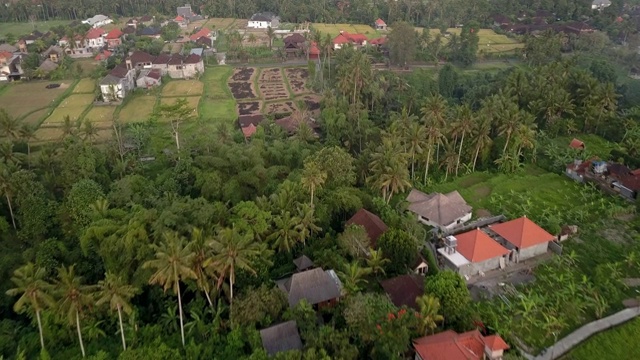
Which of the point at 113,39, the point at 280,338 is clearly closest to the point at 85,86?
the point at 113,39

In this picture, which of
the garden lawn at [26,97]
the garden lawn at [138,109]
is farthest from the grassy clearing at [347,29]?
the garden lawn at [26,97]

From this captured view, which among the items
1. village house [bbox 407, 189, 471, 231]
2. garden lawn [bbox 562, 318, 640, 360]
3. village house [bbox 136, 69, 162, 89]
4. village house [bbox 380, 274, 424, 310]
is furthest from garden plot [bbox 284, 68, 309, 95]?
garden lawn [bbox 562, 318, 640, 360]

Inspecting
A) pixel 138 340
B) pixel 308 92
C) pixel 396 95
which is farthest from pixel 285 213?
pixel 308 92

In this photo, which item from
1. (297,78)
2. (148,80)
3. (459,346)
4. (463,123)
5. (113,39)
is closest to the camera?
(459,346)

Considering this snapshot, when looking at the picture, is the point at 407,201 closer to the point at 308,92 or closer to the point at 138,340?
the point at 138,340

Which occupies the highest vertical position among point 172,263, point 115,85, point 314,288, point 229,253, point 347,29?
point 347,29

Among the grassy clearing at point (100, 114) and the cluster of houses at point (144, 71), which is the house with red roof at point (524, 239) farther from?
the cluster of houses at point (144, 71)

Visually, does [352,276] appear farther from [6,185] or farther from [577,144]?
[577,144]
